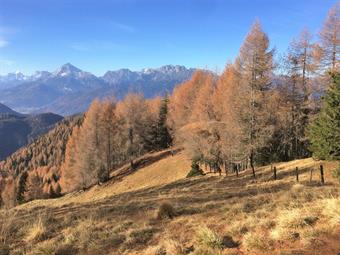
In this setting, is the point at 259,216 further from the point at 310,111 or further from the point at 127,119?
the point at 127,119

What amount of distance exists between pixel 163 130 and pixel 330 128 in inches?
1865

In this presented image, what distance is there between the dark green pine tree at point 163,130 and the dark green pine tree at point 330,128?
140 ft

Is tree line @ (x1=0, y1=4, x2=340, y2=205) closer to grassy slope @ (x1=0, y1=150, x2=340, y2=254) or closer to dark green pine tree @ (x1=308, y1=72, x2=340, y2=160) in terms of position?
dark green pine tree @ (x1=308, y1=72, x2=340, y2=160)

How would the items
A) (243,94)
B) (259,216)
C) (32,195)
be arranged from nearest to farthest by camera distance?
(259,216) < (243,94) < (32,195)

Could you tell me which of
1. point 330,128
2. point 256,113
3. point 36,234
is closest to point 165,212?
point 36,234

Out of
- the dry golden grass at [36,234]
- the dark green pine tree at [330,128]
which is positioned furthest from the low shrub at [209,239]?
→ the dark green pine tree at [330,128]

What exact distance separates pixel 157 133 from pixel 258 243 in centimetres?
6144

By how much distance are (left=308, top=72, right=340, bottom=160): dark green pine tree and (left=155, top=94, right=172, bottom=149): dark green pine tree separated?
140 ft

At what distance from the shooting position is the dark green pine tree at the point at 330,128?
20.0 metres

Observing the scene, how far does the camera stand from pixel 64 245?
710cm

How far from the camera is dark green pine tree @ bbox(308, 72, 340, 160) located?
20.0 metres

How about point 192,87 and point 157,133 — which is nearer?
point 192,87

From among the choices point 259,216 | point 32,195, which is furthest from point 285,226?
point 32,195

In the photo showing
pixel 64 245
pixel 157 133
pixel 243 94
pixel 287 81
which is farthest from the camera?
pixel 157 133
